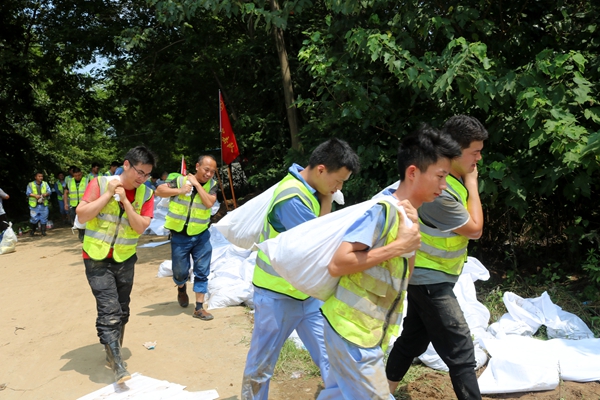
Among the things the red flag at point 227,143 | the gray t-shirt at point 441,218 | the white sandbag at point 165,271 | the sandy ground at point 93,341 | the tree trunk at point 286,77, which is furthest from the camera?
the red flag at point 227,143

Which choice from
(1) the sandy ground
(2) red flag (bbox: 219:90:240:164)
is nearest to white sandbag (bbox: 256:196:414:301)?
(1) the sandy ground

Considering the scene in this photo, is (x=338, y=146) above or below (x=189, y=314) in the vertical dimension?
above

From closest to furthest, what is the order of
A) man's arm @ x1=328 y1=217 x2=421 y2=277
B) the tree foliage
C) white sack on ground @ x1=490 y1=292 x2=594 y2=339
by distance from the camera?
man's arm @ x1=328 y1=217 x2=421 y2=277 → white sack on ground @ x1=490 y1=292 x2=594 y2=339 → the tree foliage

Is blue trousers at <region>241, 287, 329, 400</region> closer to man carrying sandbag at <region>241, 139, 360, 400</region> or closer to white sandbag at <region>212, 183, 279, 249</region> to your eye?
man carrying sandbag at <region>241, 139, 360, 400</region>

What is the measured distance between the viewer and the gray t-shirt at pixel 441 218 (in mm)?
3221

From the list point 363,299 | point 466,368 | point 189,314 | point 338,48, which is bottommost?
point 189,314

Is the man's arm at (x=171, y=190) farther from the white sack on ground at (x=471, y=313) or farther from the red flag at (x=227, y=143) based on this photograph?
the red flag at (x=227, y=143)

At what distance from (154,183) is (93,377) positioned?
32.8 ft

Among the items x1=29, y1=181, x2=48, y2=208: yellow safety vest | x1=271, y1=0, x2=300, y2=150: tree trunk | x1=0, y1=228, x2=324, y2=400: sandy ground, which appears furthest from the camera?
x1=29, y1=181, x2=48, y2=208: yellow safety vest

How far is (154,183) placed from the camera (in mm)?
14484

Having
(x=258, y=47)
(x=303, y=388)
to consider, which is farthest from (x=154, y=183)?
(x=303, y=388)

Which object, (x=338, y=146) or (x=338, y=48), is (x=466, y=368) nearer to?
(x=338, y=146)

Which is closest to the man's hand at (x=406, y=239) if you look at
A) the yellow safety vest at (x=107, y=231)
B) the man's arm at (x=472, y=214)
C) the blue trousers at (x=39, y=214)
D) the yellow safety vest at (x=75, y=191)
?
the man's arm at (x=472, y=214)

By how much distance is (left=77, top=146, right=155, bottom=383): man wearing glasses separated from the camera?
4.44m
